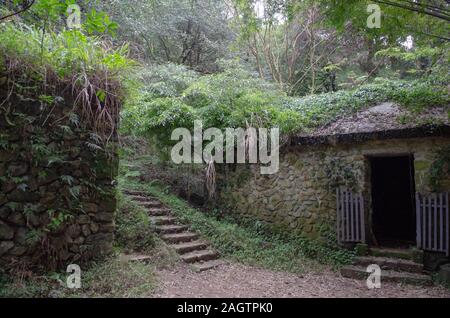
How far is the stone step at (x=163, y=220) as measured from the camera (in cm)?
638

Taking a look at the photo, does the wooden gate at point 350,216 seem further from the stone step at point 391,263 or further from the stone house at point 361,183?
the stone step at point 391,263

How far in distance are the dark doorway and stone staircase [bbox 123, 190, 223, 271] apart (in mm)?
4235

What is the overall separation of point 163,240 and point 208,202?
2.34 m

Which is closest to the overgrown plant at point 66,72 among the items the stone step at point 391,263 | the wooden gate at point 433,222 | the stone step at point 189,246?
the stone step at point 189,246

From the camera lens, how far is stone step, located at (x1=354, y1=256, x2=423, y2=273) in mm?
5328

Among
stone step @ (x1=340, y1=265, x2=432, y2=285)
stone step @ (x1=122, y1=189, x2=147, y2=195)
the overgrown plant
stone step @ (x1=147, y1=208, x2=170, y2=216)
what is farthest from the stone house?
the overgrown plant

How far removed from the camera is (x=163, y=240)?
234 inches

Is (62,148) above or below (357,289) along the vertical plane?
above

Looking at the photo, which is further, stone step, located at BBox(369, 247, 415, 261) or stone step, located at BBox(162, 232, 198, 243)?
stone step, located at BBox(162, 232, 198, 243)

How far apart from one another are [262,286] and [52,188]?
10.4 feet

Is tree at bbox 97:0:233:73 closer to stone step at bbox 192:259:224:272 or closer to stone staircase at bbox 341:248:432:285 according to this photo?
stone step at bbox 192:259:224:272
